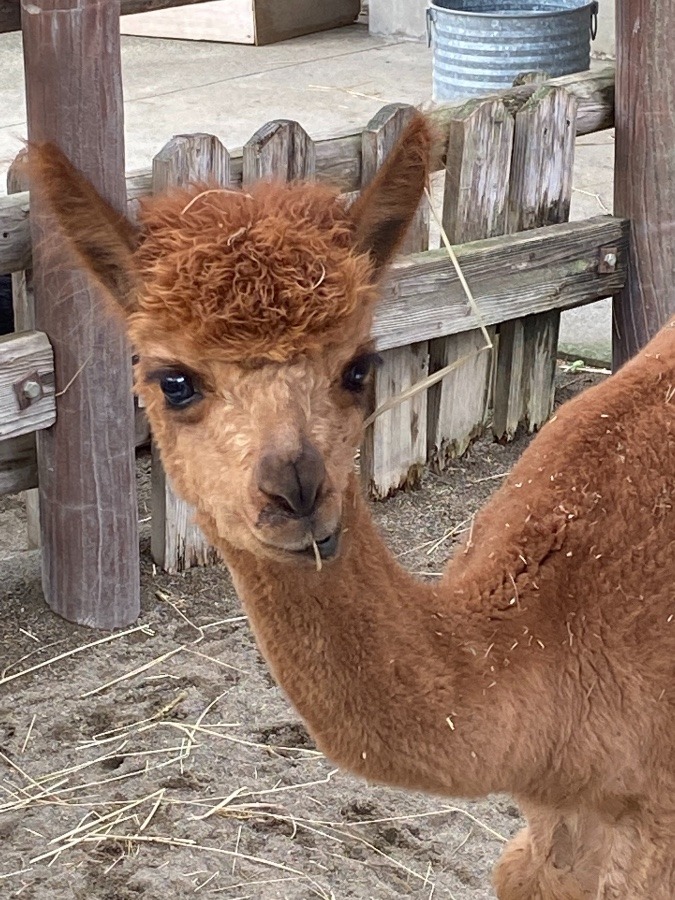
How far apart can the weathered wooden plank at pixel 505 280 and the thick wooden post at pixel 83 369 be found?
3.62 feet

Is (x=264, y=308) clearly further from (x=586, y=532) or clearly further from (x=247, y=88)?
(x=247, y=88)

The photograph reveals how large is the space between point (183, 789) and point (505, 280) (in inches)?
94.2

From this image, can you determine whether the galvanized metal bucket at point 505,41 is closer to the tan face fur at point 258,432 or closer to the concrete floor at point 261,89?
the concrete floor at point 261,89

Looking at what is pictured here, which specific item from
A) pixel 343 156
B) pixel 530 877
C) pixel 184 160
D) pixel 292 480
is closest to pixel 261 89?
pixel 343 156

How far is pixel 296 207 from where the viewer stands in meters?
2.20

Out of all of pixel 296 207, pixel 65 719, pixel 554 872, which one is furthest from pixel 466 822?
pixel 296 207

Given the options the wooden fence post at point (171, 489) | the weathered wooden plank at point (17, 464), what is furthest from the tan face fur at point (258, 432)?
the weathered wooden plank at point (17, 464)

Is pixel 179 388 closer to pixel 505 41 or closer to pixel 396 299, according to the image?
pixel 396 299

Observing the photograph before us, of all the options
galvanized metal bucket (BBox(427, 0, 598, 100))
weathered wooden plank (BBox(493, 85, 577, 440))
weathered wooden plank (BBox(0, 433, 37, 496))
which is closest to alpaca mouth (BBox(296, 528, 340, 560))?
weathered wooden plank (BBox(0, 433, 37, 496))

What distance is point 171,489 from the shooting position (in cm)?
433

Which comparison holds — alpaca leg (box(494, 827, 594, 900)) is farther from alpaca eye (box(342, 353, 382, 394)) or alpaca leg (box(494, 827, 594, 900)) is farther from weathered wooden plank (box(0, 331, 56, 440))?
weathered wooden plank (box(0, 331, 56, 440))

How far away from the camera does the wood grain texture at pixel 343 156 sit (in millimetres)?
4074

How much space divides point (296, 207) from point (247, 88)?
8468mm

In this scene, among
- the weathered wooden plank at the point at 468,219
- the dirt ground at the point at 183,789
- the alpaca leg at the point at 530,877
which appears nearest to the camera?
the alpaca leg at the point at 530,877
